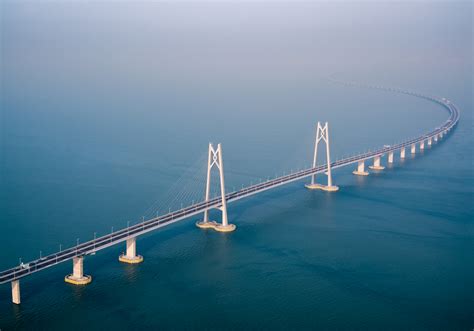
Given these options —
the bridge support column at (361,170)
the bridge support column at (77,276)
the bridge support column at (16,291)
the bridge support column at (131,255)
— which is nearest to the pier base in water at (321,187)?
the bridge support column at (361,170)

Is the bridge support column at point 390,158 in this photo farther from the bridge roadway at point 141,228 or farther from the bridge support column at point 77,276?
the bridge support column at point 77,276

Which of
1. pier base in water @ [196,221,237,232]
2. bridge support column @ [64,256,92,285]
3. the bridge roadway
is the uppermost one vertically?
the bridge roadway

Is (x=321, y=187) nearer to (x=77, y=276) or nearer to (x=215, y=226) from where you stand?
(x=215, y=226)

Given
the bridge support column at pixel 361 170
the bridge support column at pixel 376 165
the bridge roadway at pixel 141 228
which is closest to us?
the bridge roadway at pixel 141 228

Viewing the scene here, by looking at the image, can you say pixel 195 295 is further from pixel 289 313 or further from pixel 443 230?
pixel 443 230

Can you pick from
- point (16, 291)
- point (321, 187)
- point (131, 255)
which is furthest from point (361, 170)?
point (16, 291)

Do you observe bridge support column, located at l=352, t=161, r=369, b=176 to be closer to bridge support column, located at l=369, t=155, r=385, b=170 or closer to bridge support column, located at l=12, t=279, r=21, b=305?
bridge support column, located at l=369, t=155, r=385, b=170

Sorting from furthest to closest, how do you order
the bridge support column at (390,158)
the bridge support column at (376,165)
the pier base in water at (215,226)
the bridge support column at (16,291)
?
the bridge support column at (390,158), the bridge support column at (376,165), the pier base in water at (215,226), the bridge support column at (16,291)

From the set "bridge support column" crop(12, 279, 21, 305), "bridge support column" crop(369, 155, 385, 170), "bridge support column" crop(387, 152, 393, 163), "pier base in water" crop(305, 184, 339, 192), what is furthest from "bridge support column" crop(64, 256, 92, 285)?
"bridge support column" crop(387, 152, 393, 163)

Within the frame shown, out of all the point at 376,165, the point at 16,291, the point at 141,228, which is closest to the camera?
the point at 16,291
